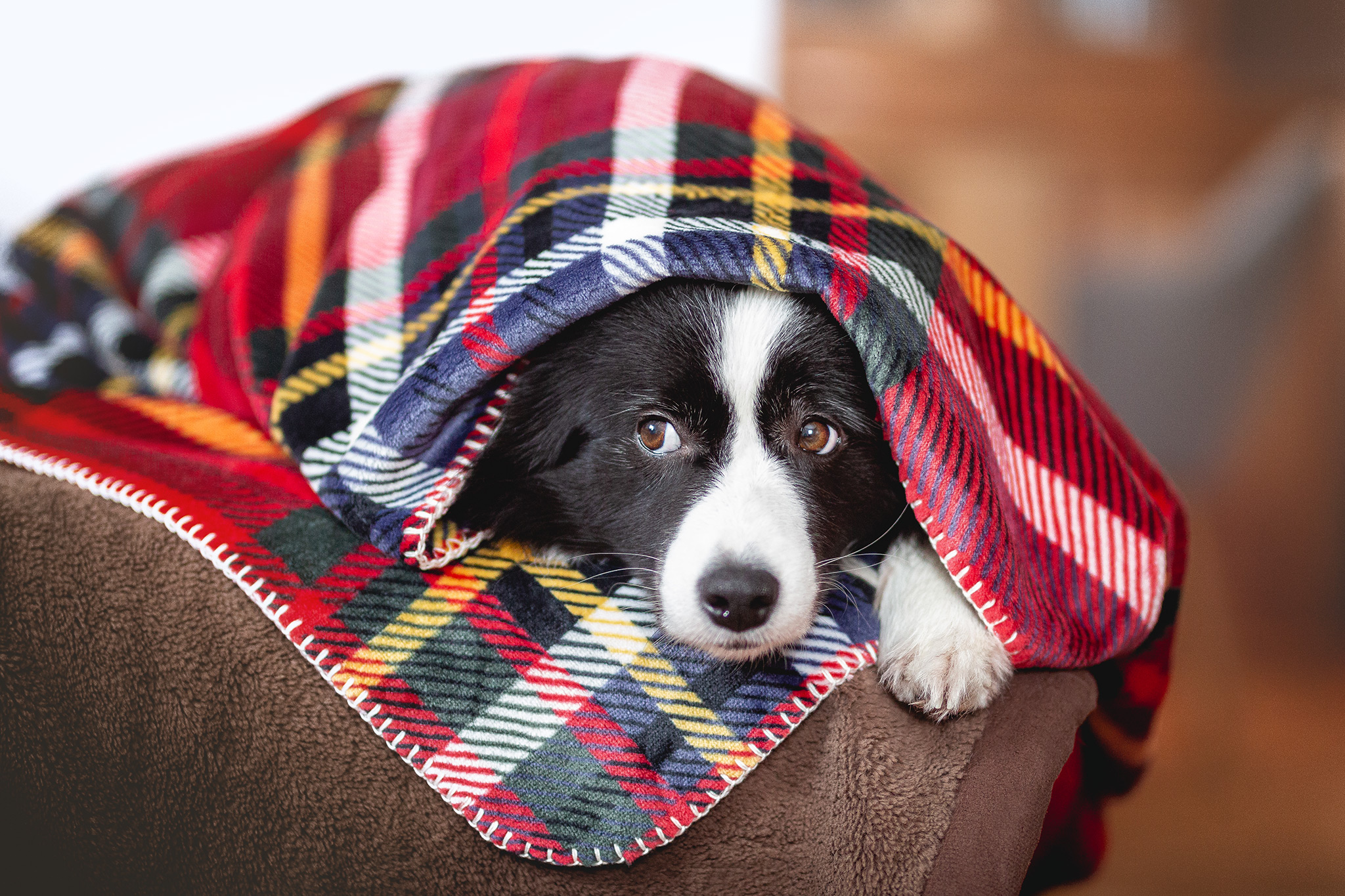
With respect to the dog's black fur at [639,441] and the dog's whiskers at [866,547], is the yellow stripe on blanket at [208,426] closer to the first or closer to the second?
the dog's black fur at [639,441]

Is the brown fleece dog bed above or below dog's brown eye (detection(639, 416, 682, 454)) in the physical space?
below

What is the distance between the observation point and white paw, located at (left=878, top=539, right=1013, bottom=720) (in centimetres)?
97

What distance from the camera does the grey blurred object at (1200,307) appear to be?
2.74 metres

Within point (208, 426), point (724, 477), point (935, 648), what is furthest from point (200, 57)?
point (935, 648)

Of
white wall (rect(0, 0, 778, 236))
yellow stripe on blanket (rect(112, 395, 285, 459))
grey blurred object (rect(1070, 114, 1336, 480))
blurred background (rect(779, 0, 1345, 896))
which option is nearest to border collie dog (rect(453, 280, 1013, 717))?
yellow stripe on blanket (rect(112, 395, 285, 459))

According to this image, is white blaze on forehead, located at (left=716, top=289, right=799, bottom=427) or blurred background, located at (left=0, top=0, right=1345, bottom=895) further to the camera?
blurred background, located at (left=0, top=0, right=1345, bottom=895)

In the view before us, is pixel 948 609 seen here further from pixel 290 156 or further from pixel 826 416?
pixel 290 156

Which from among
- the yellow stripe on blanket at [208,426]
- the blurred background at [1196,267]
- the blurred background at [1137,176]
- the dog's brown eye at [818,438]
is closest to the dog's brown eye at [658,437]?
the dog's brown eye at [818,438]

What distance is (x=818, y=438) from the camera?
1.16m

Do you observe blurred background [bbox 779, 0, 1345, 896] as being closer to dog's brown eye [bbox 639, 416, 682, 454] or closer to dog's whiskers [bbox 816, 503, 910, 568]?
dog's whiskers [bbox 816, 503, 910, 568]

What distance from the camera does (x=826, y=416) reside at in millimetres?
1146

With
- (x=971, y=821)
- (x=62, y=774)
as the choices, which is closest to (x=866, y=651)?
(x=971, y=821)

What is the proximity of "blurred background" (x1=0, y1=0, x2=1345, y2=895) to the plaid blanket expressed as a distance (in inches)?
47.8

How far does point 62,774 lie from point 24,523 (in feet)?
0.90
